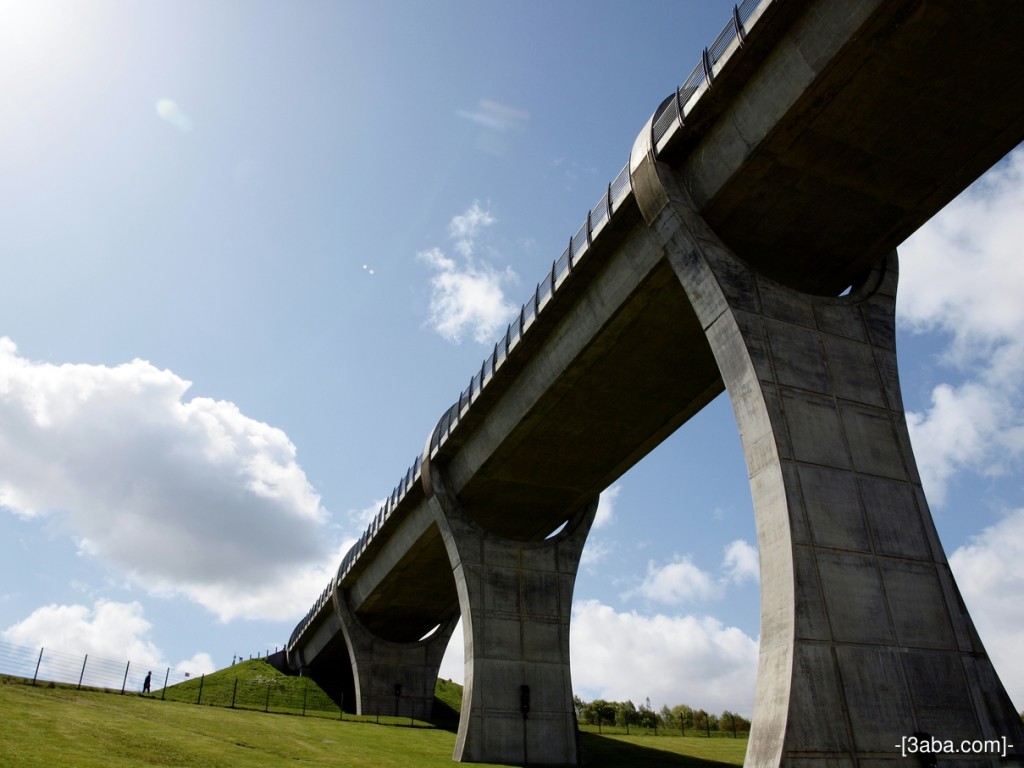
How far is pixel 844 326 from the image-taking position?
19.7 m

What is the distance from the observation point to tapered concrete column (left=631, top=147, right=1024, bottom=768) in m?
14.8

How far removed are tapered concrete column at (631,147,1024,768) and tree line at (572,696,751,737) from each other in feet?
106

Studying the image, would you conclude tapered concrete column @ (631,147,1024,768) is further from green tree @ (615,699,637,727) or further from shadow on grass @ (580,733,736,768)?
green tree @ (615,699,637,727)

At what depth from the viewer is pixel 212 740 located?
80.0 feet

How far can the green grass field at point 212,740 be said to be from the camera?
19414 millimetres

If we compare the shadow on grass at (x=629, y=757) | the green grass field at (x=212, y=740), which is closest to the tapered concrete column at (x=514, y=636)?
the shadow on grass at (x=629, y=757)

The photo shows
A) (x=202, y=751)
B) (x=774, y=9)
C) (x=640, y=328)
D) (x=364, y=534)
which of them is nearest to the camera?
(x=774, y=9)

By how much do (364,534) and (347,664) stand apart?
89.6 ft

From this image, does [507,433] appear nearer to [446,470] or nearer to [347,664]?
[446,470]

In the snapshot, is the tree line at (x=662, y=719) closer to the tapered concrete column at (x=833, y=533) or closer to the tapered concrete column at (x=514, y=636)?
the tapered concrete column at (x=514, y=636)

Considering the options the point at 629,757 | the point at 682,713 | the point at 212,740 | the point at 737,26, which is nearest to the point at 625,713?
the point at 682,713

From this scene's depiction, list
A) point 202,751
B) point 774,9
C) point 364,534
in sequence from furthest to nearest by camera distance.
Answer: point 364,534, point 202,751, point 774,9

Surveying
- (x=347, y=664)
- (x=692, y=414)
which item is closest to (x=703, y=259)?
(x=692, y=414)

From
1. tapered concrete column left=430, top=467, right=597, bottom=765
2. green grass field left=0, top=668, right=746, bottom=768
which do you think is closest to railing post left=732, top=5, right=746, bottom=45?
green grass field left=0, top=668, right=746, bottom=768
